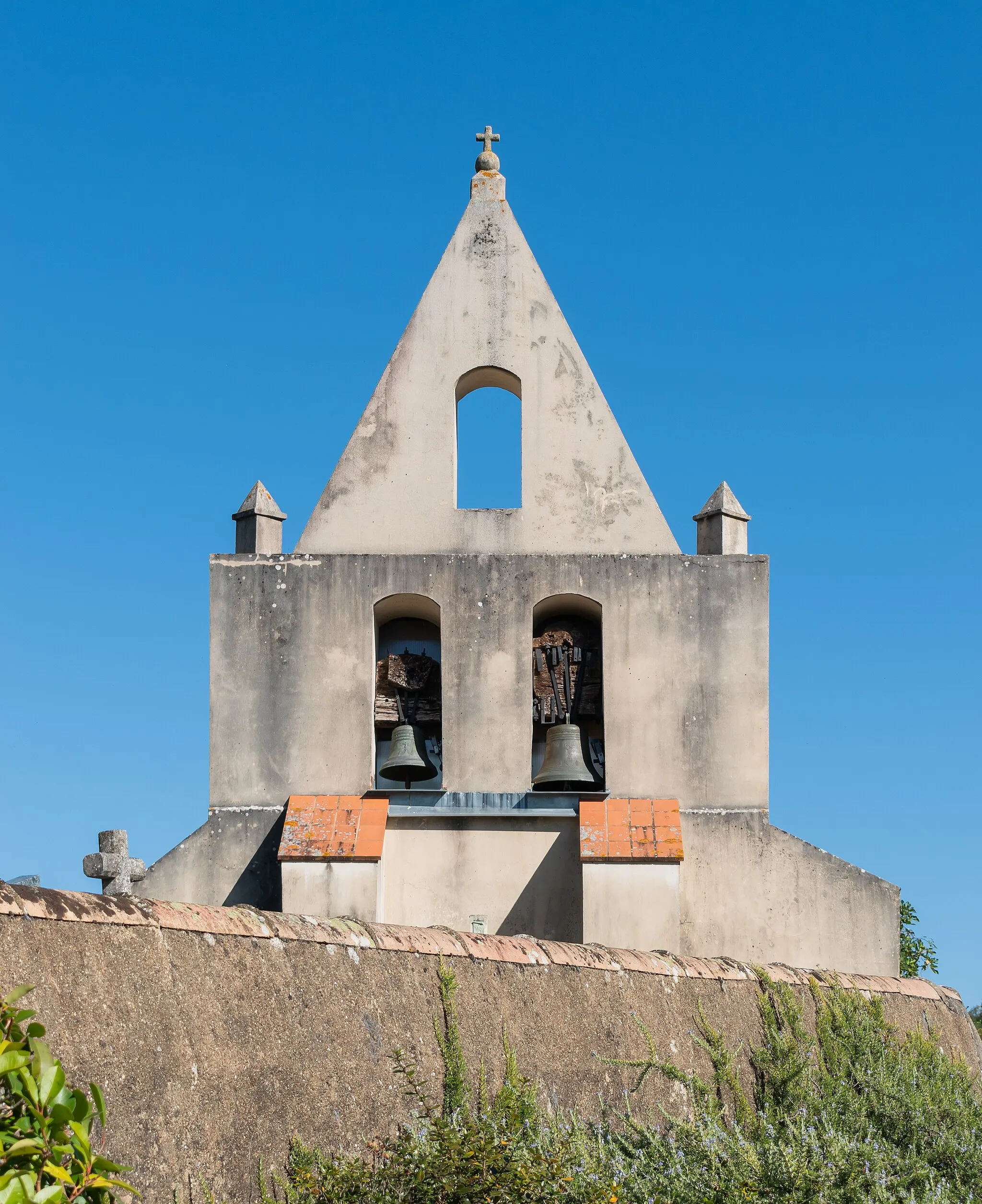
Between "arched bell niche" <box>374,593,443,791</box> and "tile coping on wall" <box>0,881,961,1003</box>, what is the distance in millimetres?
4691

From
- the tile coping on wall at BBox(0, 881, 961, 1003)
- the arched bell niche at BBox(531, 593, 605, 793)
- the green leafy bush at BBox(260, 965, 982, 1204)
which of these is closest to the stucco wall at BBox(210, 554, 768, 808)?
the arched bell niche at BBox(531, 593, 605, 793)

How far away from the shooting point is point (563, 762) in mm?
13398

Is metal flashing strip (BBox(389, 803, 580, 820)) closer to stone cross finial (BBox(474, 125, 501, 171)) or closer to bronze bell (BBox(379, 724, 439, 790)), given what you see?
bronze bell (BBox(379, 724, 439, 790))

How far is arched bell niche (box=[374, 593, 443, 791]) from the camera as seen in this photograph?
13.7m

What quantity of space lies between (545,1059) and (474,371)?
8509 mm

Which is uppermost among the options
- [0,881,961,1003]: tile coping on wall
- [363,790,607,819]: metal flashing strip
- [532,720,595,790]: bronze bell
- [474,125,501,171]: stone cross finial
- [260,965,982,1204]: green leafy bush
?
[474,125,501,171]: stone cross finial

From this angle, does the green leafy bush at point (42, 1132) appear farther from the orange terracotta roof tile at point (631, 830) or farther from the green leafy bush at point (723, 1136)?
the orange terracotta roof tile at point (631, 830)

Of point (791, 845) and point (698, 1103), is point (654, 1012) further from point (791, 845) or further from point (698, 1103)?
point (791, 845)

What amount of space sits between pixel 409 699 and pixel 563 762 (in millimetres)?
1468

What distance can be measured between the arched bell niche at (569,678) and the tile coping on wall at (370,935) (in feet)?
13.7

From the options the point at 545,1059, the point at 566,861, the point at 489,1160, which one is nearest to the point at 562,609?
the point at 566,861

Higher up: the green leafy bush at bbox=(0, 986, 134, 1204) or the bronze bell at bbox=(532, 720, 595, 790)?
the bronze bell at bbox=(532, 720, 595, 790)

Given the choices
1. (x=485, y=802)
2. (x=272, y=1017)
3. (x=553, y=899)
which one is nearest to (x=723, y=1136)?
(x=272, y=1017)

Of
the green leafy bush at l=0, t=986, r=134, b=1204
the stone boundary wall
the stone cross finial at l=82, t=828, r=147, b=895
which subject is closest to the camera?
the green leafy bush at l=0, t=986, r=134, b=1204
